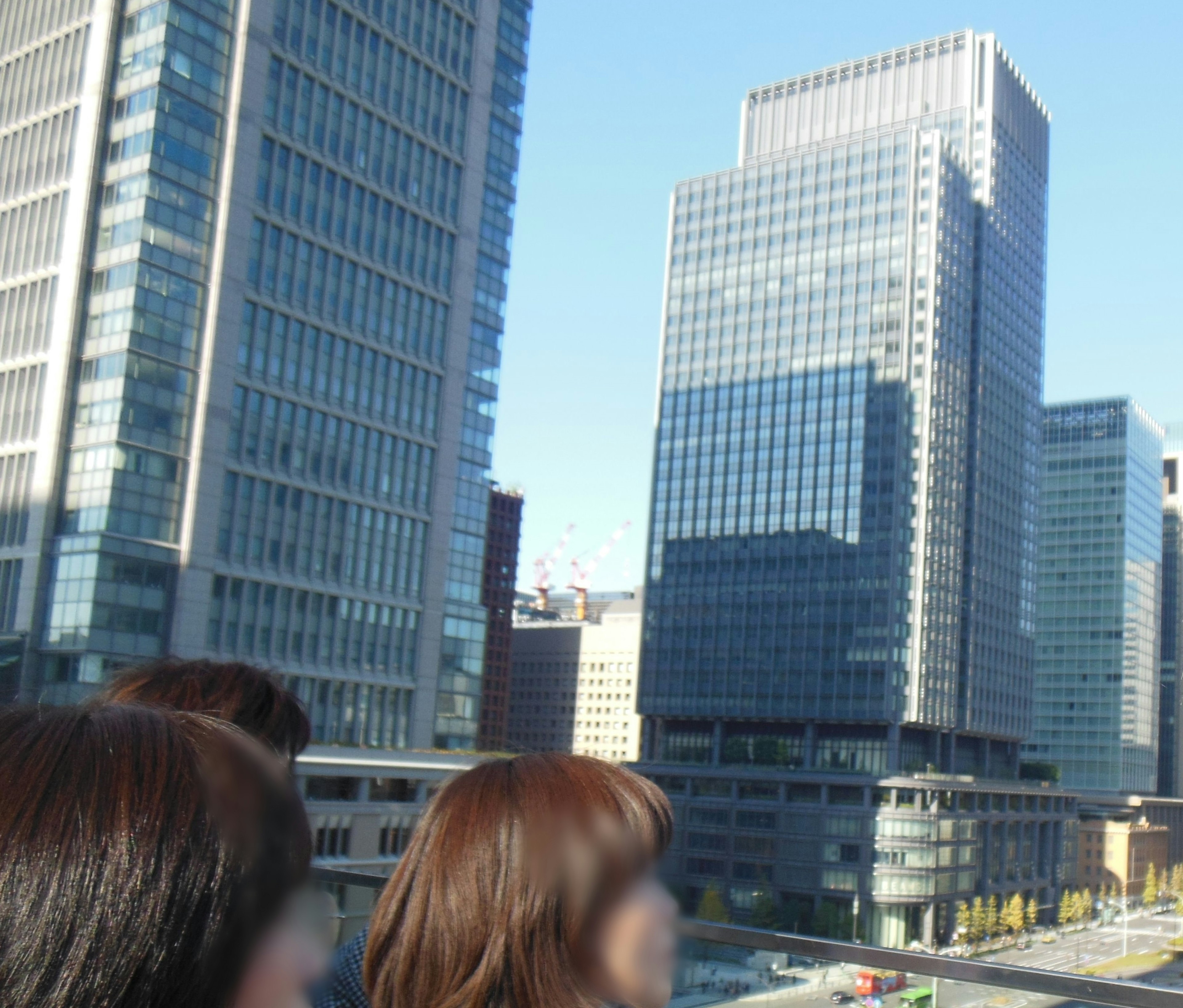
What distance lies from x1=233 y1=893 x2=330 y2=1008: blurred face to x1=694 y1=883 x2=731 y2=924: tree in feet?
295

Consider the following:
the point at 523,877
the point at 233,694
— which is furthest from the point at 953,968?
the point at 233,694

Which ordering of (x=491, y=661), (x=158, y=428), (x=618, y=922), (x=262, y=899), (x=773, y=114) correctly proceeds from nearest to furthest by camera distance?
(x=262, y=899) → (x=618, y=922) → (x=158, y=428) → (x=773, y=114) → (x=491, y=661)

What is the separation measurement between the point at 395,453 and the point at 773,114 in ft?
264

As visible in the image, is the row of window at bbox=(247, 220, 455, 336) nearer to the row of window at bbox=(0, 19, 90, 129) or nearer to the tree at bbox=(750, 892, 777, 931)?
the row of window at bbox=(0, 19, 90, 129)

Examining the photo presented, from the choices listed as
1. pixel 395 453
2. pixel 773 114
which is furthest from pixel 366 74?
pixel 773 114

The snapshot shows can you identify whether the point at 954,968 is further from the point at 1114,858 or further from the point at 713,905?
the point at 1114,858

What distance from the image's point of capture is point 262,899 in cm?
135

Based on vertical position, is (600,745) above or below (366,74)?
below

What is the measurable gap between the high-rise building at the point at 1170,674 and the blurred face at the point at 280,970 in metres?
171

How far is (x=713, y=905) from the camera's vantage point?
301 ft

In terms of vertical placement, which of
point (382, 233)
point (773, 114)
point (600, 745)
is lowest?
point (600, 745)

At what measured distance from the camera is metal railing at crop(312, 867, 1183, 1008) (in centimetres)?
399

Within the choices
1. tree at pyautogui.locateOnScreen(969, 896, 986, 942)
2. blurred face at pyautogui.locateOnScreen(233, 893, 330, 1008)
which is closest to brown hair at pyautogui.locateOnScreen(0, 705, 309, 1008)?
blurred face at pyautogui.locateOnScreen(233, 893, 330, 1008)

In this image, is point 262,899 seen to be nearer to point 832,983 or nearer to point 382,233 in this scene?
point 832,983
